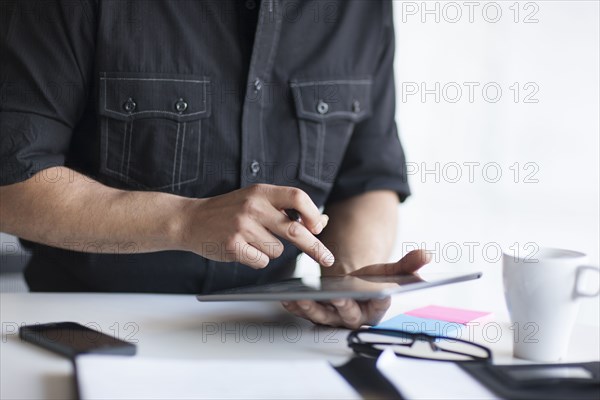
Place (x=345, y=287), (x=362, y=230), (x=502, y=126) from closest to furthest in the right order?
(x=345, y=287) → (x=362, y=230) → (x=502, y=126)

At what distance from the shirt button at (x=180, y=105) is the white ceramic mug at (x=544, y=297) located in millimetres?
715

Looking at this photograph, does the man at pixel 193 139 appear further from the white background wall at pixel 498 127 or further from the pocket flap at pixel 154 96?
the white background wall at pixel 498 127

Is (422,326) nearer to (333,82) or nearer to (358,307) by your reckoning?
(358,307)

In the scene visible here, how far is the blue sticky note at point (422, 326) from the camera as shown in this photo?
1001 mm

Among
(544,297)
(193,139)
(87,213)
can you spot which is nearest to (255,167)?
(193,139)

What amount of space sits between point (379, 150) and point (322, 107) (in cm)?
18

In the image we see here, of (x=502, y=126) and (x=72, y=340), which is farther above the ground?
(x=502, y=126)

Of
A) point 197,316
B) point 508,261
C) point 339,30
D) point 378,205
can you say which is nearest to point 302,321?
point 197,316

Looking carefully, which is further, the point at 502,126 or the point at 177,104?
the point at 502,126

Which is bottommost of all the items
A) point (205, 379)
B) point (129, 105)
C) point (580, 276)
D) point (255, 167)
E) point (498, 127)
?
point (205, 379)

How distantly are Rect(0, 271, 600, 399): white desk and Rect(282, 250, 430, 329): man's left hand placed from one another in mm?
20

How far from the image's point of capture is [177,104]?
1.37 m

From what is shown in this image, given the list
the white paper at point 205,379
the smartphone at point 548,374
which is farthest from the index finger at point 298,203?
the smartphone at point 548,374

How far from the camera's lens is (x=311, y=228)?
1027mm
